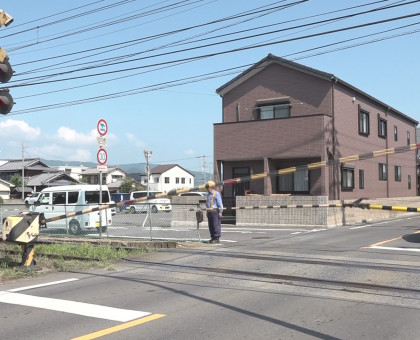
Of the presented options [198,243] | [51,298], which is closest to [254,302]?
[51,298]

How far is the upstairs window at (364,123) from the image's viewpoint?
24797mm

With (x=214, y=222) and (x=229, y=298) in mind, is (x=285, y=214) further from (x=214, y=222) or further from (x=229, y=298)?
(x=229, y=298)

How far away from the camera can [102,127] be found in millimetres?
12844

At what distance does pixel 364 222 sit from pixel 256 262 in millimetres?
13516

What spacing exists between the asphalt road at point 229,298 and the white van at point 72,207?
618 cm

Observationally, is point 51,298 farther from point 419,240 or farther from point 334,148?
point 334,148

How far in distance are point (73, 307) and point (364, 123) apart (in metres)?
22.5

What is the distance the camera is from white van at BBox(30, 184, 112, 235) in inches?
631

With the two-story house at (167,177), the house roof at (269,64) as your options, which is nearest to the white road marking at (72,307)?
the house roof at (269,64)

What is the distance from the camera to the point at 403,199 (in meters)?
29.0

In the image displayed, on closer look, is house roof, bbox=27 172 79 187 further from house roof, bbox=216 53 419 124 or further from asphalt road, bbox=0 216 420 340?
asphalt road, bbox=0 216 420 340

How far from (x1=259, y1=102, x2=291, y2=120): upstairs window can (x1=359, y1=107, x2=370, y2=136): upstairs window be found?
463 cm

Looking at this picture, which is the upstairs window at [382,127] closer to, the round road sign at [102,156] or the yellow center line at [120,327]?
the round road sign at [102,156]

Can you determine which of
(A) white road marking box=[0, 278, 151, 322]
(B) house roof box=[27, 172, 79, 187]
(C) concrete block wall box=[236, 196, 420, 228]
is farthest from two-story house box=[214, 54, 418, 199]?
(B) house roof box=[27, 172, 79, 187]
